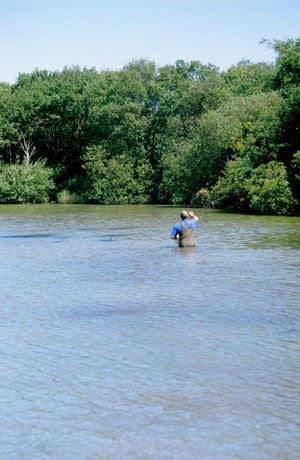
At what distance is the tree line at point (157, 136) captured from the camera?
48.4 meters

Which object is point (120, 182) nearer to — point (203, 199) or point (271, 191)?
point (203, 199)

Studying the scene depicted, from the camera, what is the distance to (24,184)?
67250 mm

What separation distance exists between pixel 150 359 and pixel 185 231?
49.5ft

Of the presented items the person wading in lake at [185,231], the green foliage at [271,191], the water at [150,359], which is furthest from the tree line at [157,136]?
the water at [150,359]

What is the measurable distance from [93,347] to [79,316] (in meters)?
2.50

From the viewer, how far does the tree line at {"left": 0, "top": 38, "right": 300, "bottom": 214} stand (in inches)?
1907

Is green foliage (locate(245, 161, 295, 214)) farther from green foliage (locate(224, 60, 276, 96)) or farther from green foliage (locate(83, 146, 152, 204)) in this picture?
green foliage (locate(83, 146, 152, 204))

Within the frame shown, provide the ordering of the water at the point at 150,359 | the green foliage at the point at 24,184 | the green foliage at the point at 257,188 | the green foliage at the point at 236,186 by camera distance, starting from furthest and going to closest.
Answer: the green foliage at the point at 24,184
the green foliage at the point at 236,186
the green foliage at the point at 257,188
the water at the point at 150,359

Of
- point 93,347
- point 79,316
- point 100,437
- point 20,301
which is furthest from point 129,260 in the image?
point 100,437

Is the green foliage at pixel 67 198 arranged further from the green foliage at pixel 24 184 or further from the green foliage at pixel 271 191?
the green foliage at pixel 271 191

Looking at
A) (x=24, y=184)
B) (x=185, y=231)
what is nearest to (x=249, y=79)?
(x=24, y=184)

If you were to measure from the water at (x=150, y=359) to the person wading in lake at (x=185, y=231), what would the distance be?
304cm

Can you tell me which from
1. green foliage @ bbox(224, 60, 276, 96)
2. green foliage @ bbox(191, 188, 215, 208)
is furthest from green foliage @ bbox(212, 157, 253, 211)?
green foliage @ bbox(224, 60, 276, 96)

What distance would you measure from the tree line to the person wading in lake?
64.2 ft
